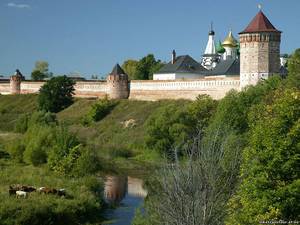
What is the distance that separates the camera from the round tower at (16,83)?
2416 inches

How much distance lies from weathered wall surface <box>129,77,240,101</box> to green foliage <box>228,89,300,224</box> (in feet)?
87.3

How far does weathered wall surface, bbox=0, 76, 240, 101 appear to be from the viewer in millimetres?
38500

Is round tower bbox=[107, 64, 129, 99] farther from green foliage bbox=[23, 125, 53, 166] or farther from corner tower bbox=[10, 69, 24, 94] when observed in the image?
green foliage bbox=[23, 125, 53, 166]

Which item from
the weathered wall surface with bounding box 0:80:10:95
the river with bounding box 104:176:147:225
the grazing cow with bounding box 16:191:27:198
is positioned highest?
the weathered wall surface with bounding box 0:80:10:95

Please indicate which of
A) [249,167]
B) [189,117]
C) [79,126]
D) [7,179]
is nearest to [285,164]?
[249,167]

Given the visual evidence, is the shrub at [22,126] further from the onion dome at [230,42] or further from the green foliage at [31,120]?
the onion dome at [230,42]

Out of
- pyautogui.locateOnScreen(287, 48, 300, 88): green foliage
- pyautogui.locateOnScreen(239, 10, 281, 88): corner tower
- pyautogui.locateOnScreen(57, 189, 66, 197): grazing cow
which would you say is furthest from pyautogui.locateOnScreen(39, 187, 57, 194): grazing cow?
pyautogui.locateOnScreen(239, 10, 281, 88): corner tower

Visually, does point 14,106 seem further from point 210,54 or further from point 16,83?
point 210,54

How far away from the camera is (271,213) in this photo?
9.41m

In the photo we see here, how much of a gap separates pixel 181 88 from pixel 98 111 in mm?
6641

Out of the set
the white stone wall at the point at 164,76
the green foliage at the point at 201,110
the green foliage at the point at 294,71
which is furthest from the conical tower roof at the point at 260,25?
the white stone wall at the point at 164,76

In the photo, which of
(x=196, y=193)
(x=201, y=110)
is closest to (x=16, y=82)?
(x=201, y=110)

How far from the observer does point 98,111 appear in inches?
1763

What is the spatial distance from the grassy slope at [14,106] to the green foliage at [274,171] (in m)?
37.8
